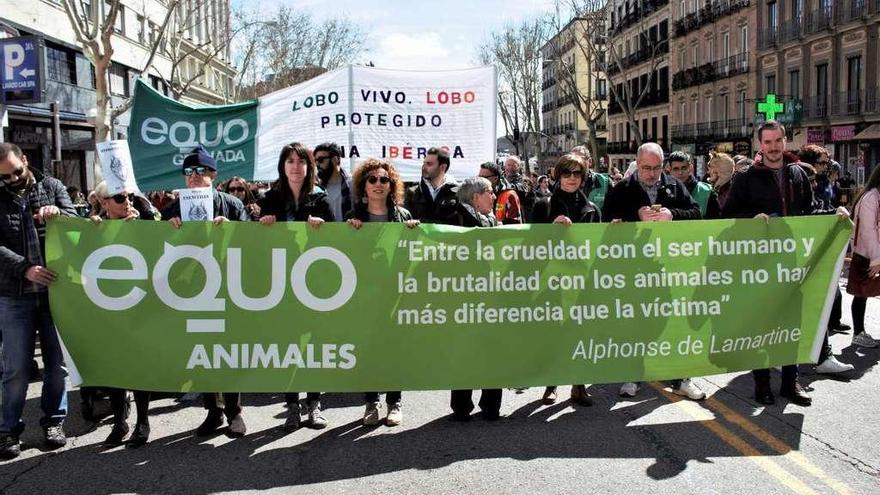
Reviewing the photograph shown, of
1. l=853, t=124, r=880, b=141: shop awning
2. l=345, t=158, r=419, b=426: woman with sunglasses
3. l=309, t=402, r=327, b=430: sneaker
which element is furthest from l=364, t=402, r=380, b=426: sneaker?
l=853, t=124, r=880, b=141: shop awning

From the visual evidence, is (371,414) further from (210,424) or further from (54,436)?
(54,436)

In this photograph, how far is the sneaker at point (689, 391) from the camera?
6113 mm

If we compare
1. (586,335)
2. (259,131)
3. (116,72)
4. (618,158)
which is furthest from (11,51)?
(618,158)

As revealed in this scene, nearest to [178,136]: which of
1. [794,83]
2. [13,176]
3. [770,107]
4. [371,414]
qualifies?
[13,176]

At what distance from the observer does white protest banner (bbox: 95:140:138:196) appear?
5027mm

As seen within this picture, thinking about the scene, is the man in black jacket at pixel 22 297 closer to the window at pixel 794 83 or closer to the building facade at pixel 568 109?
the window at pixel 794 83

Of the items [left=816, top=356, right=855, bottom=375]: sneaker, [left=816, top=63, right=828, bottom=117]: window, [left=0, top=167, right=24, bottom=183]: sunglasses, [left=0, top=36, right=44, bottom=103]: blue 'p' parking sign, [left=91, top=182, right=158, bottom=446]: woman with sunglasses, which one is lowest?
[left=816, top=356, right=855, bottom=375]: sneaker

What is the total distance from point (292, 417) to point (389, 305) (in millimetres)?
1109

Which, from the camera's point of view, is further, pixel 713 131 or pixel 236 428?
pixel 713 131

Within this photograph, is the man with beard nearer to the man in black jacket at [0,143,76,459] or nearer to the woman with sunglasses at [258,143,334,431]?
the woman with sunglasses at [258,143,334,431]

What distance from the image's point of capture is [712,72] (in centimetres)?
4794

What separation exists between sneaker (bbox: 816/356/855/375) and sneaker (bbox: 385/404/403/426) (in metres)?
3.53

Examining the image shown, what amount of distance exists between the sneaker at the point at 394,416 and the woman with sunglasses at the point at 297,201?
43 centimetres

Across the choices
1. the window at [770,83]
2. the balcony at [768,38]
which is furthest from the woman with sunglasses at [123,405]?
the window at [770,83]
